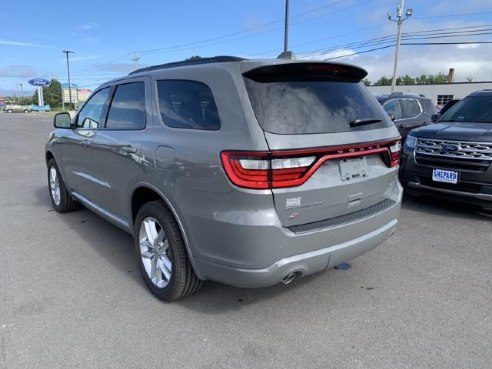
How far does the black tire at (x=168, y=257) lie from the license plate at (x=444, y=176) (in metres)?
3.80

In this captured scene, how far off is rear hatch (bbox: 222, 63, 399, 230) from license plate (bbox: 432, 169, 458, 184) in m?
2.54

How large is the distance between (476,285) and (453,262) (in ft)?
1.65

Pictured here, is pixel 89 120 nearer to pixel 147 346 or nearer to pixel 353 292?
pixel 147 346

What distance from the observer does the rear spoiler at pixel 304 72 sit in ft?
8.82

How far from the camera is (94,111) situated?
15.0 feet

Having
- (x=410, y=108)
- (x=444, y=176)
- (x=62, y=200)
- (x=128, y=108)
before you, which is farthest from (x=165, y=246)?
(x=410, y=108)

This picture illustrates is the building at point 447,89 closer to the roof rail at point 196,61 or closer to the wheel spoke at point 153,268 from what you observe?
the roof rail at point 196,61

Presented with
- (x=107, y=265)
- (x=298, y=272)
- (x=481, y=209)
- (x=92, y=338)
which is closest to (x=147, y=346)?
A: (x=92, y=338)

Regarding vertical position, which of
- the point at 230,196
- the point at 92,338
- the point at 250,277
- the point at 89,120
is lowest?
the point at 92,338

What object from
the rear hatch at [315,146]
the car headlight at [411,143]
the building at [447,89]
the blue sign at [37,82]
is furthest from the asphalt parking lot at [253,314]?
the blue sign at [37,82]

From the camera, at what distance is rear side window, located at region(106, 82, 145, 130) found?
3.54 m

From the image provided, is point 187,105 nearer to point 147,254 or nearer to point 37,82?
point 147,254

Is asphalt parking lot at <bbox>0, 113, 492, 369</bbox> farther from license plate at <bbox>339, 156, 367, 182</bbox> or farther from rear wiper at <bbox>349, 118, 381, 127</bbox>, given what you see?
rear wiper at <bbox>349, 118, 381, 127</bbox>

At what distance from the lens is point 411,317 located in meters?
3.04
